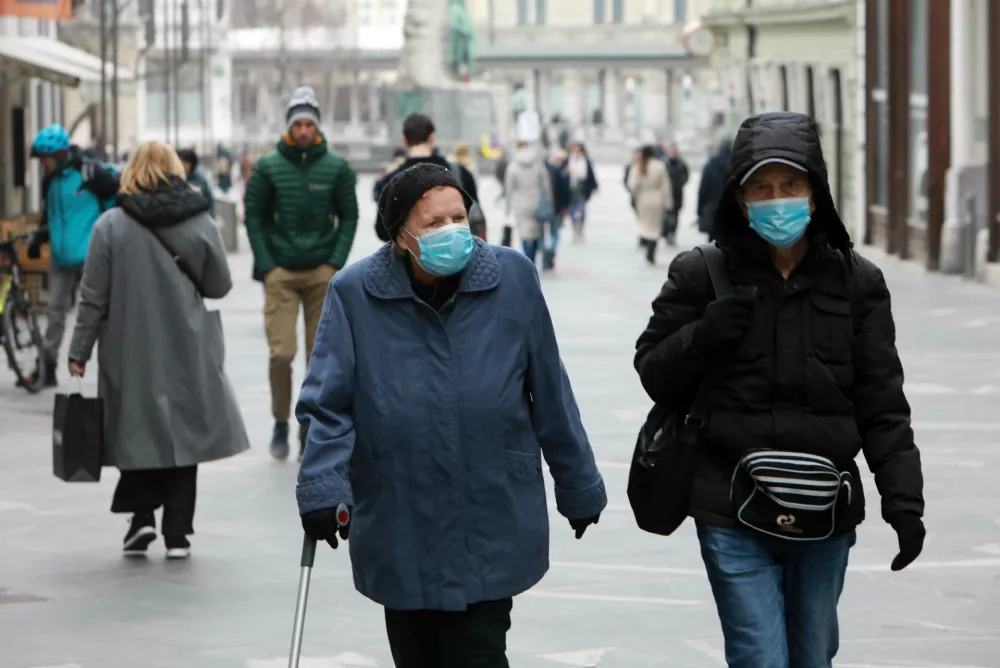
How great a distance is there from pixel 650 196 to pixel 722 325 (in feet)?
82.1

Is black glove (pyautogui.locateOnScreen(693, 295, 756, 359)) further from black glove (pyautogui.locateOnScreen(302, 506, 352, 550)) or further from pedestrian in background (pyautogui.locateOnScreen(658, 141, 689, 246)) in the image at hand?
pedestrian in background (pyautogui.locateOnScreen(658, 141, 689, 246))

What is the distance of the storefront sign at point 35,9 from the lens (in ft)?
67.1

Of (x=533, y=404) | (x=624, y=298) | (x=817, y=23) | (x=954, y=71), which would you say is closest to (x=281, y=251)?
(x=533, y=404)

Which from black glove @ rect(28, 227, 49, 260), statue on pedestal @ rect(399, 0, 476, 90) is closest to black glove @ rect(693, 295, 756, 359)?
black glove @ rect(28, 227, 49, 260)

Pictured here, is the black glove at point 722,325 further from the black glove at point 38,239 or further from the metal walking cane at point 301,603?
the black glove at point 38,239

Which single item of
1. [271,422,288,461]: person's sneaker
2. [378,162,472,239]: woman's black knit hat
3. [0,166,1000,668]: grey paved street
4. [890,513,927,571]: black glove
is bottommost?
[0,166,1000,668]: grey paved street

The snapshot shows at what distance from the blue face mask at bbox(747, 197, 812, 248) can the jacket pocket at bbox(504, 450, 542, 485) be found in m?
0.74

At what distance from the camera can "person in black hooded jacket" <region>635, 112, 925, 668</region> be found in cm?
493

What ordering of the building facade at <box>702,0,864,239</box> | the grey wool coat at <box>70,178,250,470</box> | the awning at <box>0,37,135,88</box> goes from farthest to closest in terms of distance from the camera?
the building facade at <box>702,0,864,239</box>, the awning at <box>0,37,135,88</box>, the grey wool coat at <box>70,178,250,470</box>

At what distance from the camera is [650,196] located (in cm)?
2980

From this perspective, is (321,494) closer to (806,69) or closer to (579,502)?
(579,502)

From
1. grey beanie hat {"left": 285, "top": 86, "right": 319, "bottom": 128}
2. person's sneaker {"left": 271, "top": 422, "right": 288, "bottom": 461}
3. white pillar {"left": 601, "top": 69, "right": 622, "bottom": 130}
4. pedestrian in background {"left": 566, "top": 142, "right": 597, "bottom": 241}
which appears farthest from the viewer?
white pillar {"left": 601, "top": 69, "right": 622, "bottom": 130}

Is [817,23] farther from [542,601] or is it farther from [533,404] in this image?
[533,404]

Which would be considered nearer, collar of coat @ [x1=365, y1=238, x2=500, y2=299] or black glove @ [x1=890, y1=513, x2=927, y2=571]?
black glove @ [x1=890, y1=513, x2=927, y2=571]
